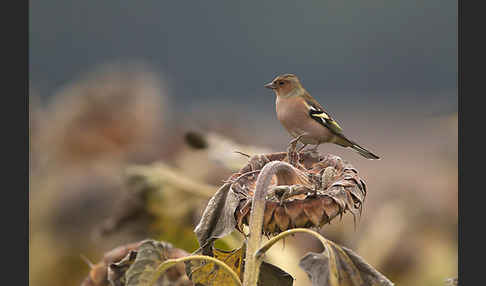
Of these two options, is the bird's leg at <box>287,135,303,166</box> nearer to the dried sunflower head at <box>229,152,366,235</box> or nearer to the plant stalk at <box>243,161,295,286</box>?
the dried sunflower head at <box>229,152,366,235</box>

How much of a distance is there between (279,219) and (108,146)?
6.01ft

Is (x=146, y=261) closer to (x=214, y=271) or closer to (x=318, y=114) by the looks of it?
(x=214, y=271)

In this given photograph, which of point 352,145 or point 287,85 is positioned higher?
point 287,85

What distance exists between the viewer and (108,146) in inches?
96.9

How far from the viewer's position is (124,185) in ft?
6.38

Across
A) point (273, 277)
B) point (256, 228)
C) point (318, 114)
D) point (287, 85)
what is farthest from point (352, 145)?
point (256, 228)

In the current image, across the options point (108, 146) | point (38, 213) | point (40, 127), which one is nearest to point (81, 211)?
point (38, 213)

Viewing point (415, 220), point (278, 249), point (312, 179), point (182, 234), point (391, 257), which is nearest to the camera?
point (312, 179)

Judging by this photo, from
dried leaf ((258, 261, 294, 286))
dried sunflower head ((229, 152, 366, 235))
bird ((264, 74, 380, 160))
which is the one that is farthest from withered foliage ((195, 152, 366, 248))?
bird ((264, 74, 380, 160))

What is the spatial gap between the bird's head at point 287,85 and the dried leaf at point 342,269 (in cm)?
63

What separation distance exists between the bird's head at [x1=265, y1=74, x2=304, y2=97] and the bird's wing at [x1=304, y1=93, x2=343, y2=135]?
0.14 feet

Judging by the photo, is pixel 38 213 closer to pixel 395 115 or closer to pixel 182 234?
pixel 182 234

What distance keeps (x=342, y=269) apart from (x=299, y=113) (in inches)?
24.1

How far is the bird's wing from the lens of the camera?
1.35 metres
